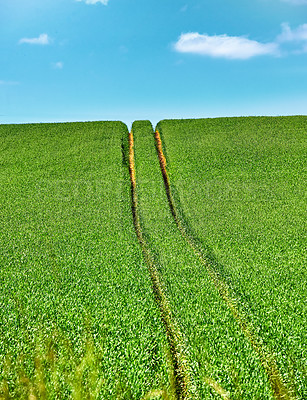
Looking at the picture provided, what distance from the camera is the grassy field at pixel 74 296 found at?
8492 millimetres

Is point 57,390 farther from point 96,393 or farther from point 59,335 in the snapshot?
point 59,335

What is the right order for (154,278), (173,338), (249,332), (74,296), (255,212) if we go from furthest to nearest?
(255,212)
(154,278)
(74,296)
(249,332)
(173,338)

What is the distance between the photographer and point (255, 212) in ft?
70.5

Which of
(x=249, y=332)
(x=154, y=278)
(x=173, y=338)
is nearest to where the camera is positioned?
(x=173, y=338)

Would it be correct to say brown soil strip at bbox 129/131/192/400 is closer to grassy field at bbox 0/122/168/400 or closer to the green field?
the green field

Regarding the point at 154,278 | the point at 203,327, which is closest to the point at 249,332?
the point at 203,327

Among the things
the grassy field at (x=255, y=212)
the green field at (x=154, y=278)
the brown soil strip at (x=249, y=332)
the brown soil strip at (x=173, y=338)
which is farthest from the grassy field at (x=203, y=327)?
the grassy field at (x=255, y=212)

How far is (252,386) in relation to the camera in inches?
326

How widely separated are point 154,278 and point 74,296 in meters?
3.93

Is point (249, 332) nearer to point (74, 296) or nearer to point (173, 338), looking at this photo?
point (173, 338)

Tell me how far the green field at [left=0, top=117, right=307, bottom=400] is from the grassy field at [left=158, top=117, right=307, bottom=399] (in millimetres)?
94

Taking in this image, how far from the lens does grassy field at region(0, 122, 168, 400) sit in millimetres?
8492

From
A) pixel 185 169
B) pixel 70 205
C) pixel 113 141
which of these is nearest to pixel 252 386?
pixel 70 205

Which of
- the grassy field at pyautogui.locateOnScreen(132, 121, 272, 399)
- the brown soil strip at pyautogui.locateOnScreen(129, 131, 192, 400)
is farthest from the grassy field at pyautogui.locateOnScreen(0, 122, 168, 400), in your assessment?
the grassy field at pyautogui.locateOnScreen(132, 121, 272, 399)
